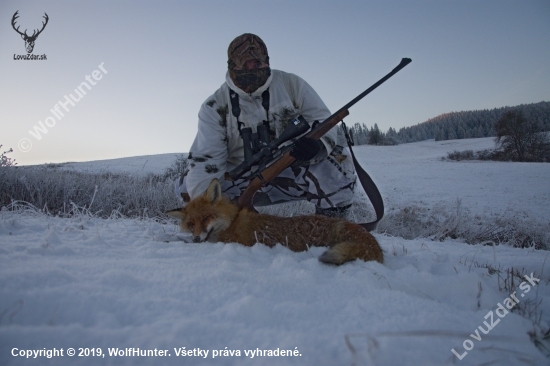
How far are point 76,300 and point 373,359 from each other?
133 centimetres

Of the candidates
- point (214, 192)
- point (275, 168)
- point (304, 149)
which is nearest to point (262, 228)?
point (214, 192)

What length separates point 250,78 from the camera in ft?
15.1

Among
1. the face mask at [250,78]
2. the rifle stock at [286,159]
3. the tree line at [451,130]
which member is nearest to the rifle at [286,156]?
the rifle stock at [286,159]

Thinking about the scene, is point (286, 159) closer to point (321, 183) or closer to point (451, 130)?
point (321, 183)

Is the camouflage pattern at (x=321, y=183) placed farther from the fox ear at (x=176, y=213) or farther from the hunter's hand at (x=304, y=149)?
the fox ear at (x=176, y=213)

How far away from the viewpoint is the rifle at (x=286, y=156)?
4.07 meters

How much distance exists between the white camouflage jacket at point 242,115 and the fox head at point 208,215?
98cm

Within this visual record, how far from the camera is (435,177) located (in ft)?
59.5

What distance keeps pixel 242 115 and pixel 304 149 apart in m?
1.40

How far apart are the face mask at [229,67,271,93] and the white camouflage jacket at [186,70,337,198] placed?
7cm

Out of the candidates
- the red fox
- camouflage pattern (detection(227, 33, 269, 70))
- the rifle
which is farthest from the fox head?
camouflage pattern (detection(227, 33, 269, 70))

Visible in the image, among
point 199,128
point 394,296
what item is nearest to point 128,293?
point 394,296

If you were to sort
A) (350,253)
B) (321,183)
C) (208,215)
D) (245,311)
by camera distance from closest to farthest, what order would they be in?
(245,311)
(350,253)
(208,215)
(321,183)

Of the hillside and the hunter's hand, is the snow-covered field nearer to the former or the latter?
the hunter's hand
